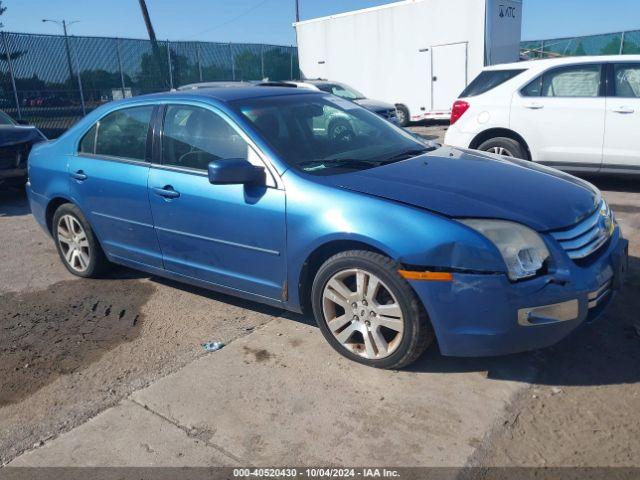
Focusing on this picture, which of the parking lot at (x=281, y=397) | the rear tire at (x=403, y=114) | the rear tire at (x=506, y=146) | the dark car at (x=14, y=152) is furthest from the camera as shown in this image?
the rear tire at (x=403, y=114)

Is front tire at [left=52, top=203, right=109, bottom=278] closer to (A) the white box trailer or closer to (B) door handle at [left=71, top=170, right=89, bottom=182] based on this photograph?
(B) door handle at [left=71, top=170, right=89, bottom=182]

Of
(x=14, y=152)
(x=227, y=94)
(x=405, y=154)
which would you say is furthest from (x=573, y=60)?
(x=14, y=152)

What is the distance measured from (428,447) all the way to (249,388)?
1061 mm

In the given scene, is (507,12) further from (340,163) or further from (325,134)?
(340,163)

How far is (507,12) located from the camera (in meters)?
14.7

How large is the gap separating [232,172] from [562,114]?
5.29m

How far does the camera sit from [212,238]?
3.82 m

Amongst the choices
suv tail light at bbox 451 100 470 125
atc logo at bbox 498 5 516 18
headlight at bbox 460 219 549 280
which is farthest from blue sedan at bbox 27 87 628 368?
atc logo at bbox 498 5 516 18

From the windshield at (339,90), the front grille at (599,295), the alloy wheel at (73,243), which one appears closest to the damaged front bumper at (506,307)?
the front grille at (599,295)

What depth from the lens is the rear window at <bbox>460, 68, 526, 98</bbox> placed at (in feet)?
25.5

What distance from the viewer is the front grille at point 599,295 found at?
3.01 meters

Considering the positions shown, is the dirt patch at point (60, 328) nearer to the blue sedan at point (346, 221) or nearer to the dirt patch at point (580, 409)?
the blue sedan at point (346, 221)

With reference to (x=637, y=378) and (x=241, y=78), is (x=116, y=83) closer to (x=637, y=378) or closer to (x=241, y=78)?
(x=241, y=78)

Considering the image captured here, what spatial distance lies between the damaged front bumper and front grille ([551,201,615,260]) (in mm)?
77
